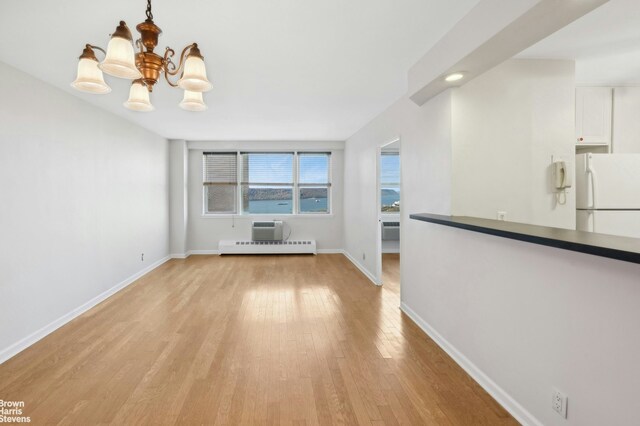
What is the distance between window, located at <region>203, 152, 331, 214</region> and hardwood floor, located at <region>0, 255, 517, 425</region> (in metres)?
3.34

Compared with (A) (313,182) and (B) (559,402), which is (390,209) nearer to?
(A) (313,182)

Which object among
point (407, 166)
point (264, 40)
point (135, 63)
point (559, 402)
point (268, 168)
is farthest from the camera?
point (268, 168)

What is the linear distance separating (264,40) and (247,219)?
5.14 m

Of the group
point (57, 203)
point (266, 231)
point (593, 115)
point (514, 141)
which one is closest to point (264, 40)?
point (514, 141)

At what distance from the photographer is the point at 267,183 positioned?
729 cm

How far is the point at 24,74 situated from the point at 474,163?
3939 mm

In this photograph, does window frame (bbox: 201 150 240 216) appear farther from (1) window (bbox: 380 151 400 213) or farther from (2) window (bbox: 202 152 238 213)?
(1) window (bbox: 380 151 400 213)

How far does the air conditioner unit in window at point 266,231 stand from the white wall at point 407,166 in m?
1.71

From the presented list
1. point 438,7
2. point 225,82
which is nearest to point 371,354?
point 438,7

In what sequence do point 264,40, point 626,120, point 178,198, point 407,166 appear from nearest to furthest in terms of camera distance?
point 264,40 < point 626,120 < point 407,166 < point 178,198

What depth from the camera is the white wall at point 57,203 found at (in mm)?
2740

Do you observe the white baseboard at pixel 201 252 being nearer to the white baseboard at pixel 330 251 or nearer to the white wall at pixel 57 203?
the white baseboard at pixel 330 251

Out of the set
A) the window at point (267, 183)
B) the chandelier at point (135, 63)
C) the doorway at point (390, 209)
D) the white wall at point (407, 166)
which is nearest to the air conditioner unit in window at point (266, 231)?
the window at point (267, 183)

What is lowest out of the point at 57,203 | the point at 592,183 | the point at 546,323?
the point at 546,323
